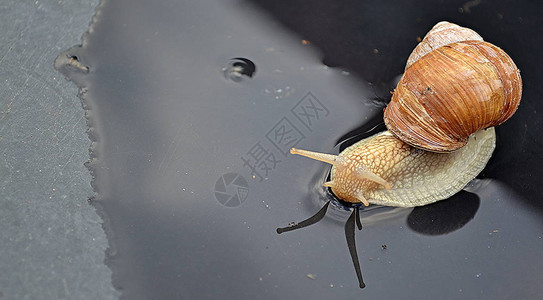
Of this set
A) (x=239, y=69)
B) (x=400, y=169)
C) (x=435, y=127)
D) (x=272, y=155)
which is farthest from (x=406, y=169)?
(x=239, y=69)

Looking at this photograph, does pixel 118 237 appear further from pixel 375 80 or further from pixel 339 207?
pixel 375 80

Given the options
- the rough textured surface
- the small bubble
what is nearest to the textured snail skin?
the small bubble

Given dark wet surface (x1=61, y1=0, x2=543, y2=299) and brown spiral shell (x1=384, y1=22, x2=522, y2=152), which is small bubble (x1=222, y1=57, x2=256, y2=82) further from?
brown spiral shell (x1=384, y1=22, x2=522, y2=152)

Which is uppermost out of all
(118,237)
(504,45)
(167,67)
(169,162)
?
(504,45)

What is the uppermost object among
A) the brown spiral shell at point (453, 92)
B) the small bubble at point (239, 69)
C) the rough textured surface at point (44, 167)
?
the brown spiral shell at point (453, 92)

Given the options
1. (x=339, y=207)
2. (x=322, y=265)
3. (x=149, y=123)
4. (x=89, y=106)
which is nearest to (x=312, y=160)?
(x=339, y=207)

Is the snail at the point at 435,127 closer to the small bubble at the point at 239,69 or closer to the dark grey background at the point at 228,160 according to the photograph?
the dark grey background at the point at 228,160

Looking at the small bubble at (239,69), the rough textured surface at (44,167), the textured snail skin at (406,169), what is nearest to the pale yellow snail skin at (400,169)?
the textured snail skin at (406,169)
